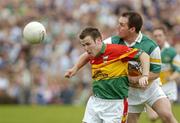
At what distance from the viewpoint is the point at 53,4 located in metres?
23.2

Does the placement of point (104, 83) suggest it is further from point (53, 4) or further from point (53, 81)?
point (53, 4)

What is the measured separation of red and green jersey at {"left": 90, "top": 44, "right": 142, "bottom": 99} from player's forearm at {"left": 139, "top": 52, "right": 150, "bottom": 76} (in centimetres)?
21

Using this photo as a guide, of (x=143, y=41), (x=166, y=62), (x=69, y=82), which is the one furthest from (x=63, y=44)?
(x=143, y=41)

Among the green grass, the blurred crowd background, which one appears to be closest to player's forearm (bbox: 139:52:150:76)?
the green grass

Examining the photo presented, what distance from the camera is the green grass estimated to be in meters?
16.4

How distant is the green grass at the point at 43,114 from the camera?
16.4 meters

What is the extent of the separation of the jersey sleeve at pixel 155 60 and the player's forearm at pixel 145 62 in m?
0.46

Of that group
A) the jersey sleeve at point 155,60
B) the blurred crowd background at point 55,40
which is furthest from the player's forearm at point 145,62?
the blurred crowd background at point 55,40

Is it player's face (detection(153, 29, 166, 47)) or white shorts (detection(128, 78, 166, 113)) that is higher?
player's face (detection(153, 29, 166, 47))

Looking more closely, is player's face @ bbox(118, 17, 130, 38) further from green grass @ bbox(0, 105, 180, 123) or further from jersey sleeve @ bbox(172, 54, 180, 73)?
green grass @ bbox(0, 105, 180, 123)

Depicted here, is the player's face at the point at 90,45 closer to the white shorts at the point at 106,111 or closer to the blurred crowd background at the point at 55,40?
the white shorts at the point at 106,111

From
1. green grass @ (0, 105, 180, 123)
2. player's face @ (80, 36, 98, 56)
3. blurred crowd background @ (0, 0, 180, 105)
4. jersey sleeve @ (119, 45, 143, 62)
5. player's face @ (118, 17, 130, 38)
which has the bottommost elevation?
green grass @ (0, 105, 180, 123)

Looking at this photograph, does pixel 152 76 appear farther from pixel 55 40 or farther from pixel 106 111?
pixel 55 40

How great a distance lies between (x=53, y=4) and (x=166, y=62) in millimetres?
11374
